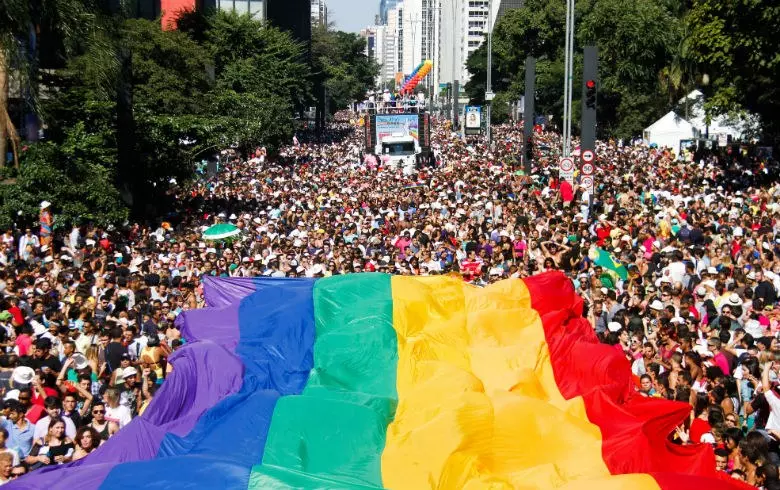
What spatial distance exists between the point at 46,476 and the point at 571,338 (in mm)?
6035

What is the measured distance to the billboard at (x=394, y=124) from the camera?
46.9 metres

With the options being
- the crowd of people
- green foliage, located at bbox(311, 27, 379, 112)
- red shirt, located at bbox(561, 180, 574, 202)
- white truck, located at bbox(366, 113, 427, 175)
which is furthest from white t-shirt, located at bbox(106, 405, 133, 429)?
green foliage, located at bbox(311, 27, 379, 112)

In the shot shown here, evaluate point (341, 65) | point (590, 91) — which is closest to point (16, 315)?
point (590, 91)

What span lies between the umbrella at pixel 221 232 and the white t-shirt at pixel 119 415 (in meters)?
12.7

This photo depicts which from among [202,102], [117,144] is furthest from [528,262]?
[202,102]

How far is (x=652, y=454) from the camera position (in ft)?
27.4

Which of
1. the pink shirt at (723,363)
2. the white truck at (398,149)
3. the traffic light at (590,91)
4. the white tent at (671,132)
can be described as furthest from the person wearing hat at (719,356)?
the white tent at (671,132)

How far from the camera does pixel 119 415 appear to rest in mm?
10562

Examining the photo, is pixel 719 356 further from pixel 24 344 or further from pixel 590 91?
pixel 590 91

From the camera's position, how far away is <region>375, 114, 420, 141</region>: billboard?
4688 cm

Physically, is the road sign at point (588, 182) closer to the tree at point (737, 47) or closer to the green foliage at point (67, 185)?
the tree at point (737, 47)

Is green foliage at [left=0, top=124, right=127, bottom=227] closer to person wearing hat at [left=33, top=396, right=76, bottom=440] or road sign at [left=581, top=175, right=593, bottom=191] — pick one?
road sign at [left=581, top=175, right=593, bottom=191]

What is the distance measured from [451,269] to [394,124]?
29.6m

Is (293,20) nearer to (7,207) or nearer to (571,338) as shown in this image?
(7,207)
